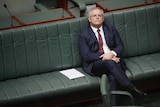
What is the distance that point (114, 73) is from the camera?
4.68 metres

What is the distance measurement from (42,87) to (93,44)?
83 centimetres

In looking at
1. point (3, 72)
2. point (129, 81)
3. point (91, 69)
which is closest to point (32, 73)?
point (3, 72)

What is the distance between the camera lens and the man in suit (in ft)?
15.4

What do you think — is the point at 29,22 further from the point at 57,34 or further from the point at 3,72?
the point at 3,72

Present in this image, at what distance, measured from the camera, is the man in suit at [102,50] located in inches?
185

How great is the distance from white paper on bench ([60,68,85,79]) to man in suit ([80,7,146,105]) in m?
0.11

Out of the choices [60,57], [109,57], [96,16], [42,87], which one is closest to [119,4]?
[96,16]

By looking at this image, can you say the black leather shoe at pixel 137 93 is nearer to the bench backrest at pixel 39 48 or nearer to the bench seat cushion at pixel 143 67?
the bench seat cushion at pixel 143 67

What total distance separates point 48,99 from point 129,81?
37.6 inches

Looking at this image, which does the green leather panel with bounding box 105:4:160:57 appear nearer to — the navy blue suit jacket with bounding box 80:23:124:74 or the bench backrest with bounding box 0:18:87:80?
the navy blue suit jacket with bounding box 80:23:124:74

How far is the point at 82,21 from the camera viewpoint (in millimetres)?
5109

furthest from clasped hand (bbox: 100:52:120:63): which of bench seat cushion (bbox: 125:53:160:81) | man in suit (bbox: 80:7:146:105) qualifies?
bench seat cushion (bbox: 125:53:160:81)

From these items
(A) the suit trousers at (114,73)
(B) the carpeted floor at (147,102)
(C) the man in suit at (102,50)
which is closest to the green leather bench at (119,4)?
(C) the man in suit at (102,50)

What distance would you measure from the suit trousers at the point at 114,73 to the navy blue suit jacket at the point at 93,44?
0.14m
